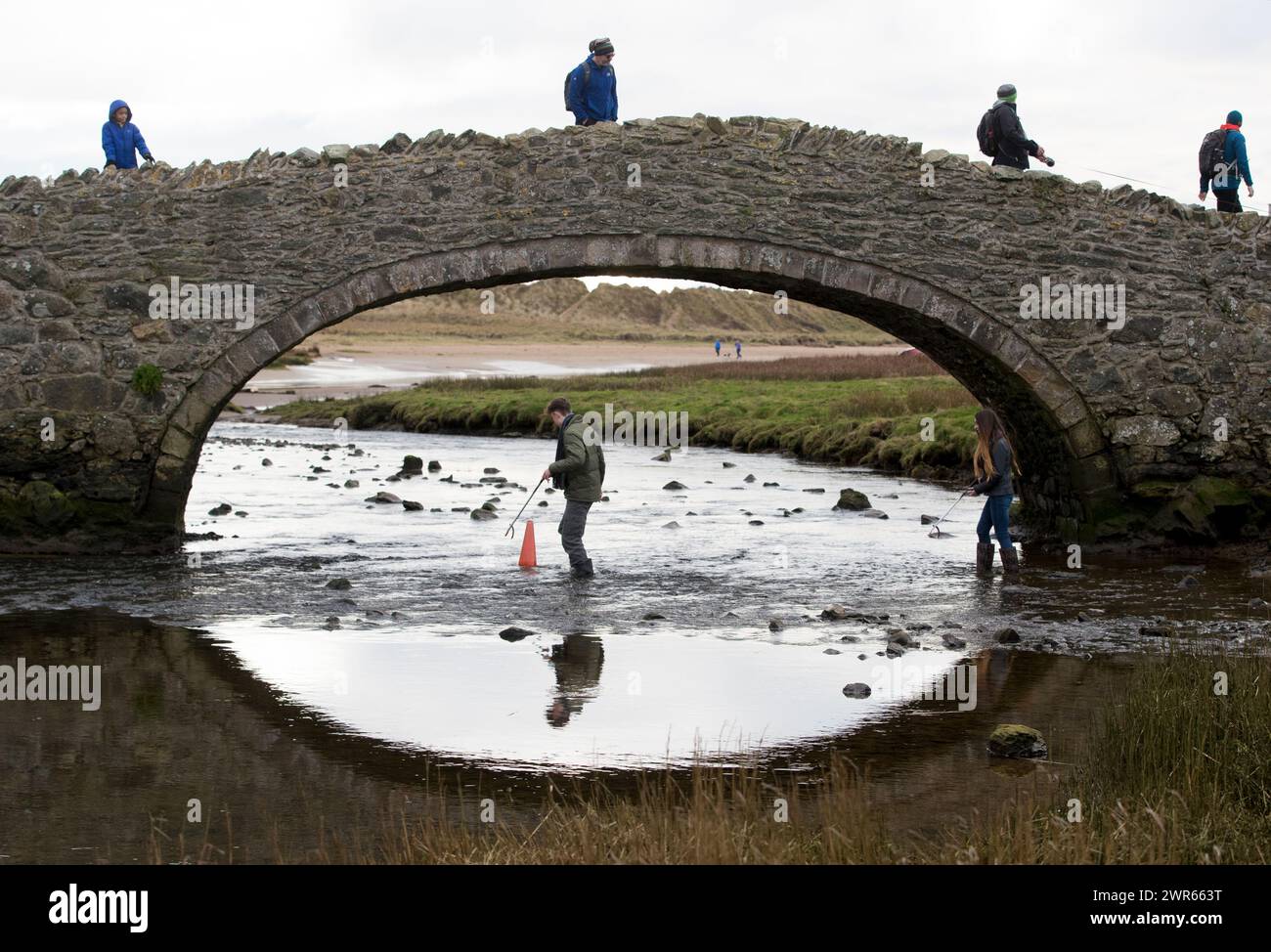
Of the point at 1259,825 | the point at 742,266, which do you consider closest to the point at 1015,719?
the point at 1259,825

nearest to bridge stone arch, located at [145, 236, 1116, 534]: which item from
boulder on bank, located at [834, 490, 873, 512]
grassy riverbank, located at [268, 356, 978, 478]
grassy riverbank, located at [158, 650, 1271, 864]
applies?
boulder on bank, located at [834, 490, 873, 512]

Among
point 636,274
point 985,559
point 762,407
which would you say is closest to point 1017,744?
point 985,559

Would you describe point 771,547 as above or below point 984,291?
below

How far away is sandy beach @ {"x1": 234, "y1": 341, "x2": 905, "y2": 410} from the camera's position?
6217cm

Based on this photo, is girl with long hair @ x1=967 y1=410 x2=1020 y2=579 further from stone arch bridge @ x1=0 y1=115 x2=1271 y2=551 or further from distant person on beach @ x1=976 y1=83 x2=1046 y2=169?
distant person on beach @ x1=976 y1=83 x2=1046 y2=169

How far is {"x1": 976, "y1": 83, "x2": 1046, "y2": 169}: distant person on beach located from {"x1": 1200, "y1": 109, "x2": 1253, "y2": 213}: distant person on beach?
1.93 m

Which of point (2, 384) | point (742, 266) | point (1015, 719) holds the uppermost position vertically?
point (742, 266)

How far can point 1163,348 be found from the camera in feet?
51.9

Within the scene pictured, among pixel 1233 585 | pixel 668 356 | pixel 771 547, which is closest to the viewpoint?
pixel 1233 585

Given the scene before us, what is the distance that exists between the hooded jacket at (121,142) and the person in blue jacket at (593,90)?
14.7 ft
